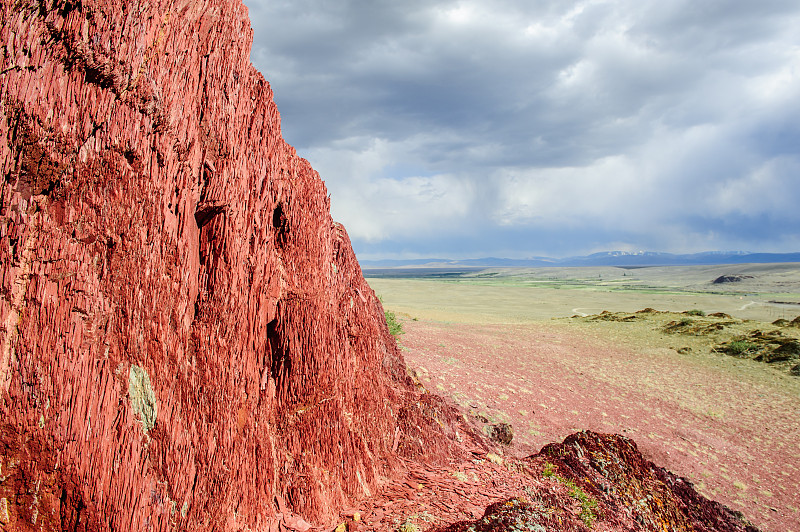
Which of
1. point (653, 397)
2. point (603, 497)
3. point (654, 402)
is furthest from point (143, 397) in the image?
point (653, 397)

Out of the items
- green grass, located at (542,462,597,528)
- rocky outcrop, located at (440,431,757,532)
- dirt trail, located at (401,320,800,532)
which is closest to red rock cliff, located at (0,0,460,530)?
rocky outcrop, located at (440,431,757,532)

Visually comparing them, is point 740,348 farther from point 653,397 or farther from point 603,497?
point 603,497

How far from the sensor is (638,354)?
67.3 ft

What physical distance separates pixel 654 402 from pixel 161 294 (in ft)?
48.2

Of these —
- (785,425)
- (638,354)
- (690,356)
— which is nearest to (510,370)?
(785,425)

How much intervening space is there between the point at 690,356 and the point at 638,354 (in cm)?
229

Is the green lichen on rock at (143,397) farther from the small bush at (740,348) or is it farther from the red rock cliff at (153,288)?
the small bush at (740,348)

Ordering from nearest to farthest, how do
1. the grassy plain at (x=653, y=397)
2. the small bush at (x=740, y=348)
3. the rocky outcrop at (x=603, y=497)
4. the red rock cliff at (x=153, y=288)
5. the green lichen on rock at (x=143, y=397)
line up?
1. the red rock cliff at (x=153, y=288)
2. the green lichen on rock at (x=143, y=397)
3. the rocky outcrop at (x=603, y=497)
4. the grassy plain at (x=653, y=397)
5. the small bush at (x=740, y=348)

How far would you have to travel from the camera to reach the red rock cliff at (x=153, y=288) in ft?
9.61

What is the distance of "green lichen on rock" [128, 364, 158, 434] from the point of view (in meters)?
3.35

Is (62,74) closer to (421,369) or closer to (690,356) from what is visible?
(421,369)

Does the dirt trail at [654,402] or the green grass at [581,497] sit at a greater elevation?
the green grass at [581,497]

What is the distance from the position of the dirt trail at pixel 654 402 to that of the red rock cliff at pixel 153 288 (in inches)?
235

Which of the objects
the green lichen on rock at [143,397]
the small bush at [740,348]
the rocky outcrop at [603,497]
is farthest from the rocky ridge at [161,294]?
the small bush at [740,348]
